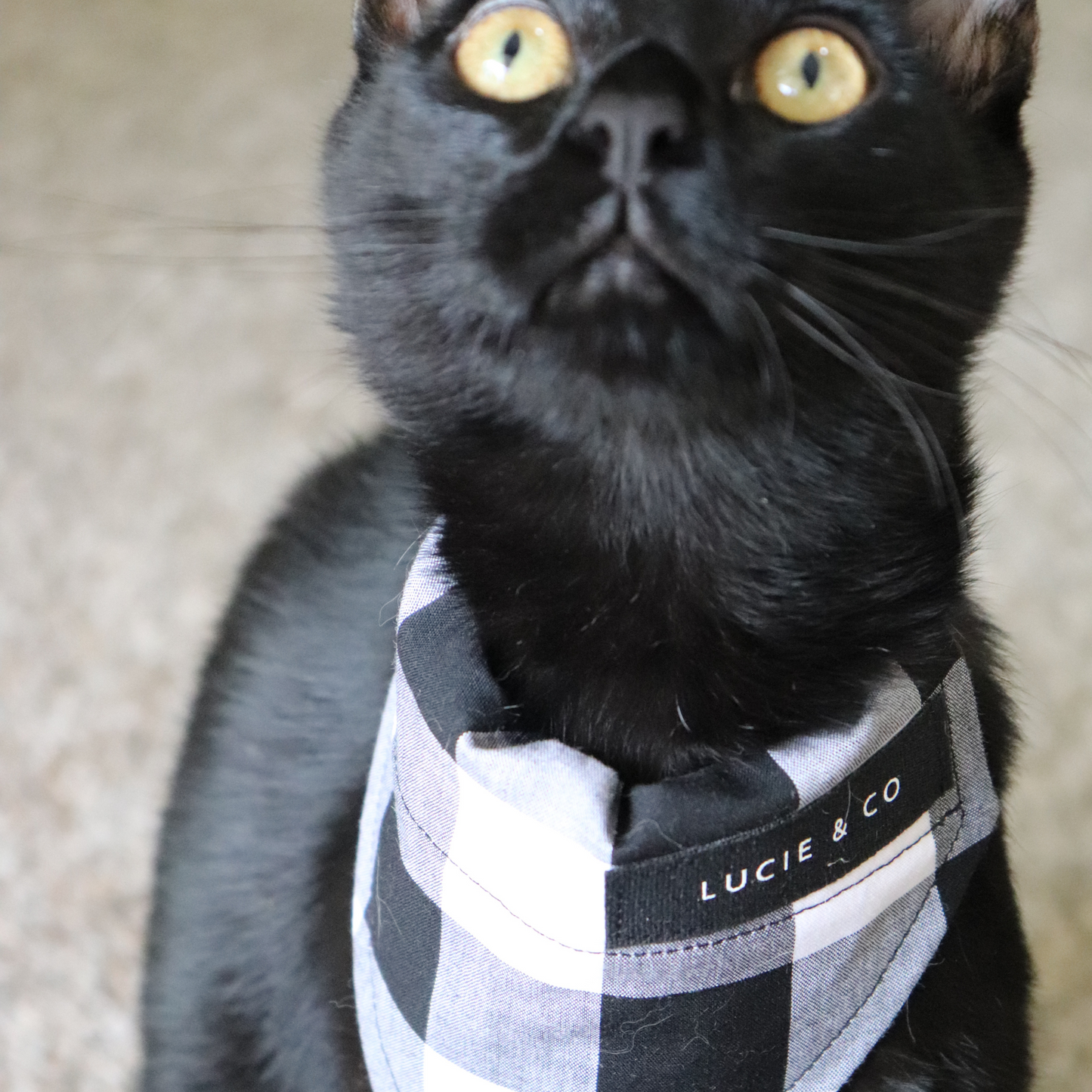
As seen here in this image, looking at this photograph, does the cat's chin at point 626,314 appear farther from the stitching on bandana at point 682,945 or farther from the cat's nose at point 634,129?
the stitching on bandana at point 682,945

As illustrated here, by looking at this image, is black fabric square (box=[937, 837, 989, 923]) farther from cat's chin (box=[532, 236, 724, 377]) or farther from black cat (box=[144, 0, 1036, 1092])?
cat's chin (box=[532, 236, 724, 377])

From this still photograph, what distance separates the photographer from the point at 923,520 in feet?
2.05

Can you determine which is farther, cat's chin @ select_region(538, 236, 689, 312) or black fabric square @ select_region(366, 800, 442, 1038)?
black fabric square @ select_region(366, 800, 442, 1038)

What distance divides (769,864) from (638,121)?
321 mm

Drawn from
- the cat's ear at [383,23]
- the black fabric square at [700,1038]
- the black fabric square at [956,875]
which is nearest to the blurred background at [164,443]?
the cat's ear at [383,23]

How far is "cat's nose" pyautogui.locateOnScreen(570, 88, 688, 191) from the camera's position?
0.48 meters

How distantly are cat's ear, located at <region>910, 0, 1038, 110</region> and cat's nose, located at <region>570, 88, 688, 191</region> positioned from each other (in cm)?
23

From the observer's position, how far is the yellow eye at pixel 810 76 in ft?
1.79

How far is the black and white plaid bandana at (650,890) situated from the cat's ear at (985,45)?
0.29m

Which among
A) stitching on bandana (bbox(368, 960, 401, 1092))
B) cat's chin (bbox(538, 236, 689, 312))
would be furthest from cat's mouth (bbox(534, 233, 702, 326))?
stitching on bandana (bbox(368, 960, 401, 1092))

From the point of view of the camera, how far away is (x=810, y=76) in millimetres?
554

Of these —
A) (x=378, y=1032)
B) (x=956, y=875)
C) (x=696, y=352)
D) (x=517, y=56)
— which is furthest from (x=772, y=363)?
(x=378, y=1032)

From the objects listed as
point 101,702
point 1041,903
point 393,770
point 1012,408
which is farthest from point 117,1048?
point 1012,408

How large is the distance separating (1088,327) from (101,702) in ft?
3.84
